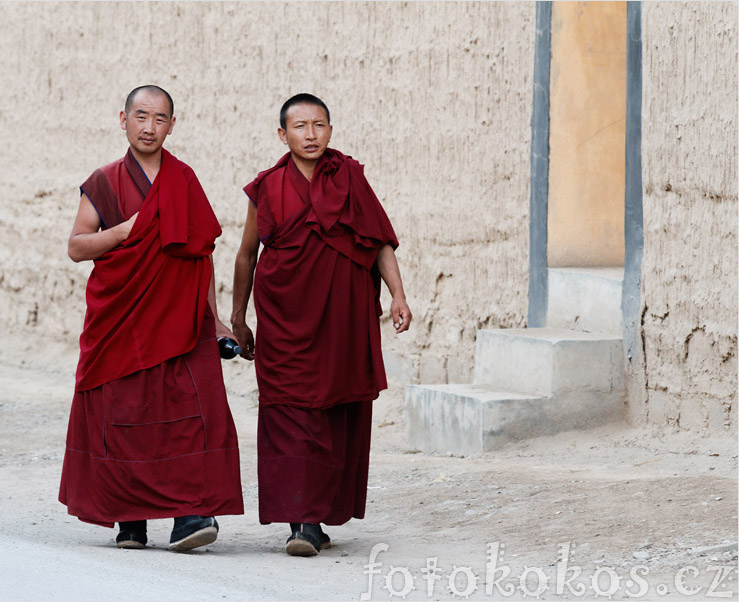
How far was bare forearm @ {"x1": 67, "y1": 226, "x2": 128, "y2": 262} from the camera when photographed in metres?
4.26

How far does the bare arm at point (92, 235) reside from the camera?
4258mm

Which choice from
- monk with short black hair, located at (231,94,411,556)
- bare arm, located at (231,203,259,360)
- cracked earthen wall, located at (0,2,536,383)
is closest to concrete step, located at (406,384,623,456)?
cracked earthen wall, located at (0,2,536,383)

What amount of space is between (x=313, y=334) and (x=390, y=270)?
1.30 feet

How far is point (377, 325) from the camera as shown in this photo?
4.56 metres

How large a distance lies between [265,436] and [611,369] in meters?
2.30

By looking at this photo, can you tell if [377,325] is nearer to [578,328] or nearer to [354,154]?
[578,328]

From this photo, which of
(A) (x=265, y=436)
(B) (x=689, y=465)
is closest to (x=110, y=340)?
(A) (x=265, y=436)

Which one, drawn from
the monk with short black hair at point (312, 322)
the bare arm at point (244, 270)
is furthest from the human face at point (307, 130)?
the bare arm at point (244, 270)

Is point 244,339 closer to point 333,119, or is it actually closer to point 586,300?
point 586,300

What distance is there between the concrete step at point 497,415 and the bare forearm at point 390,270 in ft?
5.26

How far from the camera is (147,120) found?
4.35m

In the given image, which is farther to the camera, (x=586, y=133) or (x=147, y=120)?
(x=586, y=133)

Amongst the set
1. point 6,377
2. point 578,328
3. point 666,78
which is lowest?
point 6,377

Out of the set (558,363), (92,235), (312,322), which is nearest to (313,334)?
(312,322)
